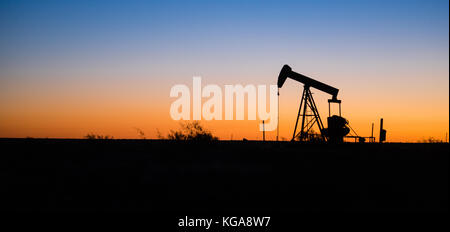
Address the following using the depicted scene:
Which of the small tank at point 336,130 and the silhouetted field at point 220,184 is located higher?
the small tank at point 336,130

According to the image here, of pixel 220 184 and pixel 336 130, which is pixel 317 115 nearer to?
pixel 336 130

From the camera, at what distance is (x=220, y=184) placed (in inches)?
381

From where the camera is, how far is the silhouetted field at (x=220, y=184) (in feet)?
26.7

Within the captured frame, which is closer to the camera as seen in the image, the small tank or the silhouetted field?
the silhouetted field

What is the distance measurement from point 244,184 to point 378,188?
10.7ft

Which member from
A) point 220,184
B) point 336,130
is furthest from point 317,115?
point 220,184

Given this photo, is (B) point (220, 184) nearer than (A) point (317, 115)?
Yes

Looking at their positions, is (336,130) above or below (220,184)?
above

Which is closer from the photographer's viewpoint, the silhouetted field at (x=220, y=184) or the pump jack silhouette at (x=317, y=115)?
the silhouetted field at (x=220, y=184)

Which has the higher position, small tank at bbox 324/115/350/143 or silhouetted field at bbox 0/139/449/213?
small tank at bbox 324/115/350/143

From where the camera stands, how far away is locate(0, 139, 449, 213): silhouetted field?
321 inches

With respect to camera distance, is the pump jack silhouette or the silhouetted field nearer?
the silhouetted field

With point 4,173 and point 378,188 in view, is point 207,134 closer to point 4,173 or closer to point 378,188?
point 4,173
